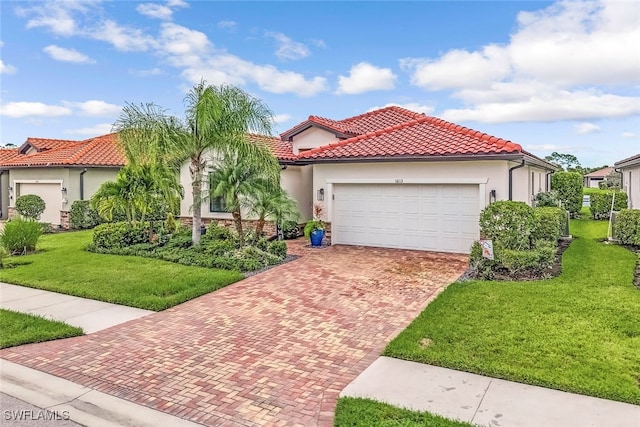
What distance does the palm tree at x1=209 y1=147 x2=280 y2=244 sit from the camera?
503 inches

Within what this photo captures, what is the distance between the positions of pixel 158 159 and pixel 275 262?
5.08 m

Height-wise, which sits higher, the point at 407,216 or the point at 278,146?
the point at 278,146

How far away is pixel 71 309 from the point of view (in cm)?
856

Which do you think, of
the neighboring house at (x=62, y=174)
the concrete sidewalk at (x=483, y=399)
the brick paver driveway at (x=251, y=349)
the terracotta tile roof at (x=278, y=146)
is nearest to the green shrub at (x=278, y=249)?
the brick paver driveway at (x=251, y=349)

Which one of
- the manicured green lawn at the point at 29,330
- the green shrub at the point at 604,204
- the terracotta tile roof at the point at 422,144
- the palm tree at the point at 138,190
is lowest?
the manicured green lawn at the point at 29,330

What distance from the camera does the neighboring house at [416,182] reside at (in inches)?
517

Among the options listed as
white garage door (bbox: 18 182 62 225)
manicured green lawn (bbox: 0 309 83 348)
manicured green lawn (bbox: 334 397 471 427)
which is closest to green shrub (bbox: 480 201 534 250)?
manicured green lawn (bbox: 334 397 471 427)

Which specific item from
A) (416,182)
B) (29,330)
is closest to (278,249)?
(416,182)

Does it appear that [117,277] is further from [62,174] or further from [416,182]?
[62,174]

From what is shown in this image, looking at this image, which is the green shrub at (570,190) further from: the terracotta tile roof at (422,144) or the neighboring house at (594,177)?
the neighboring house at (594,177)

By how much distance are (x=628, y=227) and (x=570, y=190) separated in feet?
43.8

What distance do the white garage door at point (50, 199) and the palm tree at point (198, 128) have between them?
34.8ft

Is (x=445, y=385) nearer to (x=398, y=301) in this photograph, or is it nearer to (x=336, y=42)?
(x=398, y=301)

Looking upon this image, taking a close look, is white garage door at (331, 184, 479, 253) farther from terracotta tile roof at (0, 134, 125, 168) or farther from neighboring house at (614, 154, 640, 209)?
terracotta tile roof at (0, 134, 125, 168)
